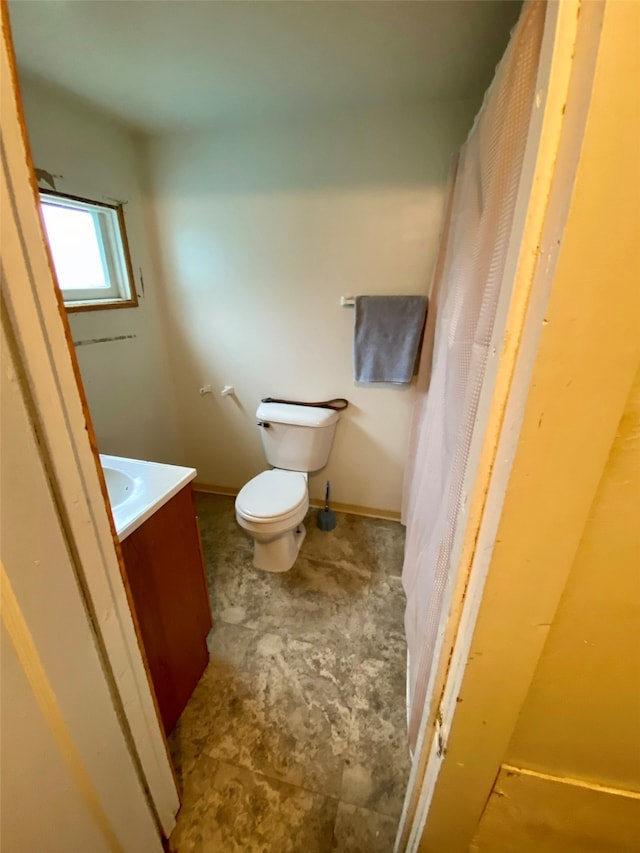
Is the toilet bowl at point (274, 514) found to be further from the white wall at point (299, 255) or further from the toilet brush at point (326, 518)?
the white wall at point (299, 255)

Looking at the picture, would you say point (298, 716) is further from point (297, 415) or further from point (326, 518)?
point (297, 415)

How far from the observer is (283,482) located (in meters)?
1.86

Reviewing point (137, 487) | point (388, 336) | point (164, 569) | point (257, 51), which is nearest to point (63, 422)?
point (137, 487)

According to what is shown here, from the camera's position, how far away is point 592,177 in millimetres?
272

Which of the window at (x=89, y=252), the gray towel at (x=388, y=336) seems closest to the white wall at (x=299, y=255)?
the gray towel at (x=388, y=336)

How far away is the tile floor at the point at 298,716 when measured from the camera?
1.01 m

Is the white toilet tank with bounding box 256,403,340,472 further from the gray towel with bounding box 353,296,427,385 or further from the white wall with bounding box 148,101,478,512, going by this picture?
the gray towel with bounding box 353,296,427,385

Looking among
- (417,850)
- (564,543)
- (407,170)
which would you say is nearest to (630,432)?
(564,543)

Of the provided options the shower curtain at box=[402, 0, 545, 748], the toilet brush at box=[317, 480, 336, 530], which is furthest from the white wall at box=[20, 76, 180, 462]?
the shower curtain at box=[402, 0, 545, 748]

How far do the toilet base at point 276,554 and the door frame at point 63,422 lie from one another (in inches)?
38.5

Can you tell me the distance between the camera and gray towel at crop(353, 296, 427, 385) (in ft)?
5.76

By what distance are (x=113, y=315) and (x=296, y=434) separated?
1.13m

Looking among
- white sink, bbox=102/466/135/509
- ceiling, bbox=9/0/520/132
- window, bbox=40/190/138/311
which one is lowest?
white sink, bbox=102/466/135/509

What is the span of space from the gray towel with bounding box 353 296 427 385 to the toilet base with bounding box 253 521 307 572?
936 millimetres
